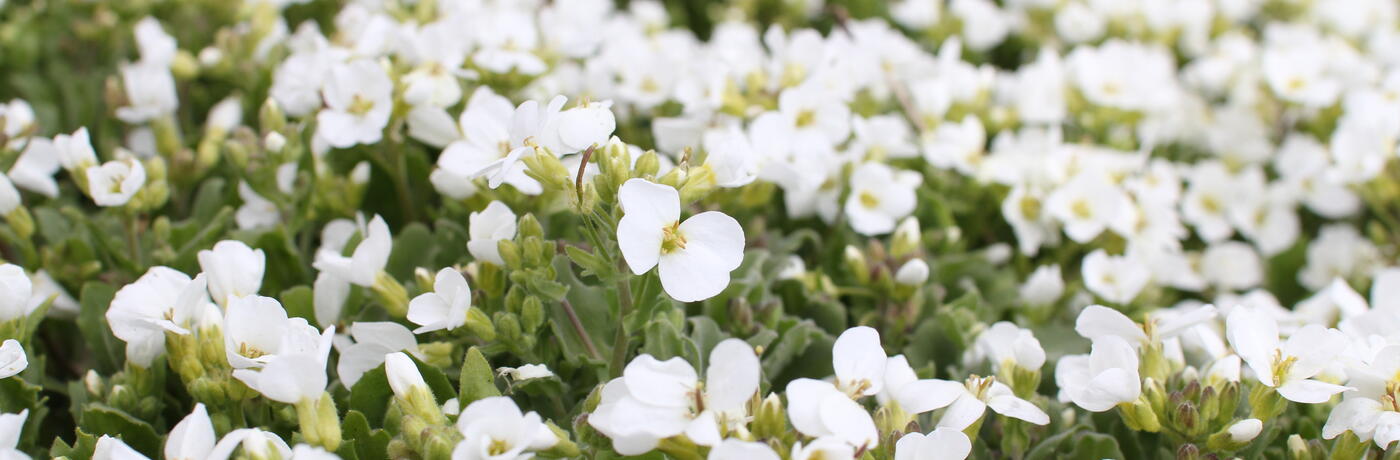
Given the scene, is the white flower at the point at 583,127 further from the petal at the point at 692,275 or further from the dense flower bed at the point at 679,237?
the petal at the point at 692,275

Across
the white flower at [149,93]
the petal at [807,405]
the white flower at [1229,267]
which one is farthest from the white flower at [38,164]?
the white flower at [1229,267]

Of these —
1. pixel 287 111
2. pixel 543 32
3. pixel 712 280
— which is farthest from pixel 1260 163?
pixel 287 111

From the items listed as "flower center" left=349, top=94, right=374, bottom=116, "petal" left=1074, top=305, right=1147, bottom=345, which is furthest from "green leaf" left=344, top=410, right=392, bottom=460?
"petal" left=1074, top=305, right=1147, bottom=345

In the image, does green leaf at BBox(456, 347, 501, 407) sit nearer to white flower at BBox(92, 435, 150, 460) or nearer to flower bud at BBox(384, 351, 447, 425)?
flower bud at BBox(384, 351, 447, 425)

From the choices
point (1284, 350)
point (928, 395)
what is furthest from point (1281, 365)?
point (928, 395)

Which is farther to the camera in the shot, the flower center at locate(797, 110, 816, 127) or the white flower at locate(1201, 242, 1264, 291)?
the white flower at locate(1201, 242, 1264, 291)

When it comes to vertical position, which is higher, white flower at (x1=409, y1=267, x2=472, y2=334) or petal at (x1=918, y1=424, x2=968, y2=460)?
white flower at (x1=409, y1=267, x2=472, y2=334)

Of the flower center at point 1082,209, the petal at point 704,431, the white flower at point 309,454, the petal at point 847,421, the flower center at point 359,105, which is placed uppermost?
the flower center at point 359,105
